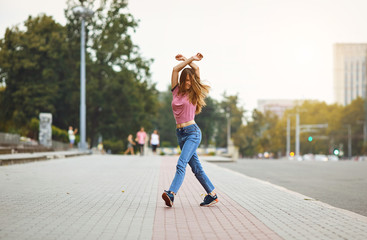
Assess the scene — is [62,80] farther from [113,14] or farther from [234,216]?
[234,216]

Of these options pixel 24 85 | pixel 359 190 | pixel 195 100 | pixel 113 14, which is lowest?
pixel 359 190

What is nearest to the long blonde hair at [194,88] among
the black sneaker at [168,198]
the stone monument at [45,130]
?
the black sneaker at [168,198]

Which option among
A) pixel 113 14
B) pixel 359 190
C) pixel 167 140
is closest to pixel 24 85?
pixel 113 14

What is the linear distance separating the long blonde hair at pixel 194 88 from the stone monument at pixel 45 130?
899 inches

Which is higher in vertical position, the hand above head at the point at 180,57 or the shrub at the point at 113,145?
the hand above head at the point at 180,57

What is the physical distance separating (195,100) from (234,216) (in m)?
1.67

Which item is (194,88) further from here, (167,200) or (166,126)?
(166,126)

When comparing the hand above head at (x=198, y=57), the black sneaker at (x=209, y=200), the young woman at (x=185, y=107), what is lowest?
the black sneaker at (x=209, y=200)

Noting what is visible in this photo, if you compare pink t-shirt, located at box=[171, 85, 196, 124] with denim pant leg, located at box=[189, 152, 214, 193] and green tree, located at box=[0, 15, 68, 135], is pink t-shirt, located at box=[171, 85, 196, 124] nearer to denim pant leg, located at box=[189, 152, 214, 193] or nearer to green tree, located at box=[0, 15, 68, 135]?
denim pant leg, located at box=[189, 152, 214, 193]

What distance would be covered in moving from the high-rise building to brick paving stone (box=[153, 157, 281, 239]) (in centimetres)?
17677

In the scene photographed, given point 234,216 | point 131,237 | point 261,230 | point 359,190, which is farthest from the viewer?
point 359,190

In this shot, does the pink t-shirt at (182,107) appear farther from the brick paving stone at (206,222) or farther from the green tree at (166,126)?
the green tree at (166,126)

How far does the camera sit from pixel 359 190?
13078 mm

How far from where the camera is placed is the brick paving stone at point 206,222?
566cm
